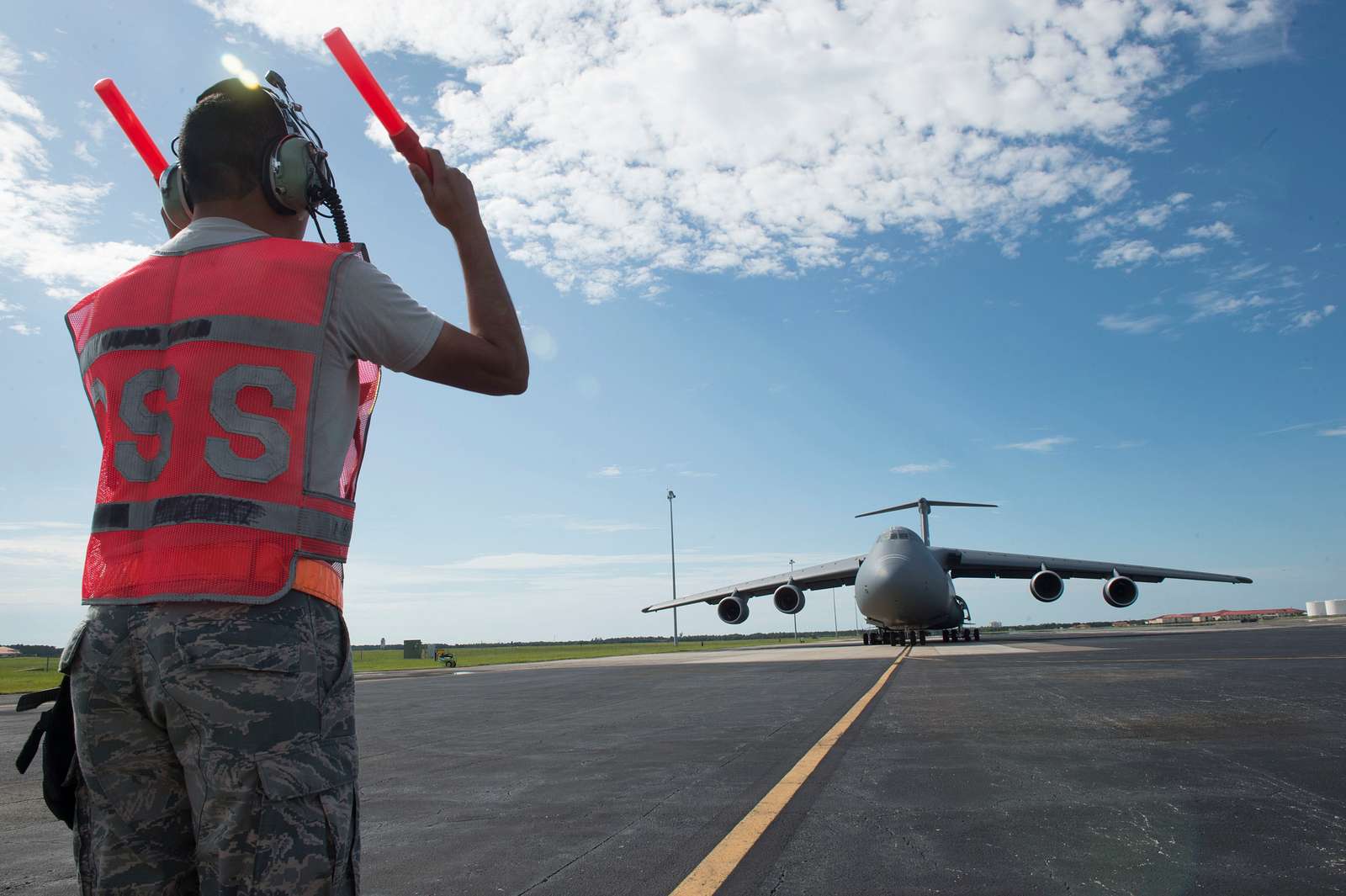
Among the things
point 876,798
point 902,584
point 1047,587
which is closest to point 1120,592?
point 1047,587

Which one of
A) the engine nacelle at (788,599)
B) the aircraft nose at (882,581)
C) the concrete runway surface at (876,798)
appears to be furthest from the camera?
the engine nacelle at (788,599)

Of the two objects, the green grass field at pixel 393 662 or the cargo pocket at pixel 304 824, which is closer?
the cargo pocket at pixel 304 824

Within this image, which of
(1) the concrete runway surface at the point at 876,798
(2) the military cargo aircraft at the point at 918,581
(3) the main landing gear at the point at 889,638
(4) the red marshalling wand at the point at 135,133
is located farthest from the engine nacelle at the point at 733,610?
(4) the red marshalling wand at the point at 135,133

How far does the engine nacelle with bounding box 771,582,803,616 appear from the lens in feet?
110

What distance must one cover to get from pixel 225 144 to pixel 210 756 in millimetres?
1247

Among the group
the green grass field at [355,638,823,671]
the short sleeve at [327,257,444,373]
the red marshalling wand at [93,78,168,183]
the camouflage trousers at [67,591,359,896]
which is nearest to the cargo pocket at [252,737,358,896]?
the camouflage trousers at [67,591,359,896]

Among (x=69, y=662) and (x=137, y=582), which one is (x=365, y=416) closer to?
(x=137, y=582)

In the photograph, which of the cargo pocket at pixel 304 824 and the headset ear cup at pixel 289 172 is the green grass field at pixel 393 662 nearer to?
Result: the headset ear cup at pixel 289 172

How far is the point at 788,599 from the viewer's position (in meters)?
34.0

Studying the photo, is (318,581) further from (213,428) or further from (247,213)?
(247,213)

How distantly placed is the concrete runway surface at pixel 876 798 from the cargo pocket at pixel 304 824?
78.9 inches

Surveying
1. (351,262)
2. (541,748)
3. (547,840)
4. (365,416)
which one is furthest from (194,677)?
(541,748)

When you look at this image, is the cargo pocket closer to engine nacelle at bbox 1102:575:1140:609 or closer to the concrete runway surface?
the concrete runway surface

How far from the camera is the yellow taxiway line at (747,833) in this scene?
11.1 ft
